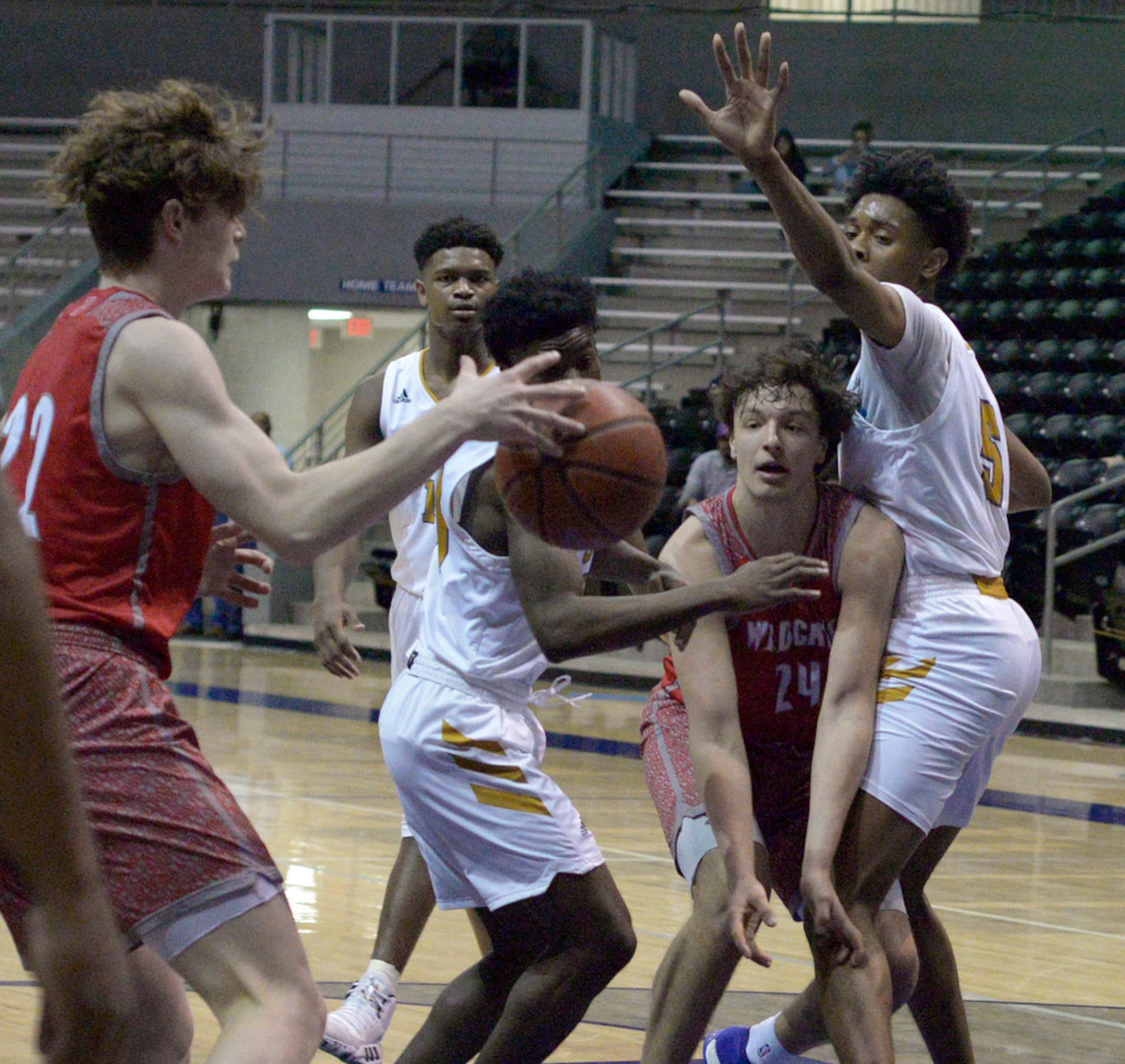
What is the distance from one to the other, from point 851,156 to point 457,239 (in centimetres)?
1143

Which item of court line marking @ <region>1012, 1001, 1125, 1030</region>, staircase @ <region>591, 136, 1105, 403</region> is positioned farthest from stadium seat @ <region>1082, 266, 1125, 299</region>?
court line marking @ <region>1012, 1001, 1125, 1030</region>

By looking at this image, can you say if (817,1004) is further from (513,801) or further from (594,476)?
(594,476)

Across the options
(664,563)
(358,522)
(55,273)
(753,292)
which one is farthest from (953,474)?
(55,273)

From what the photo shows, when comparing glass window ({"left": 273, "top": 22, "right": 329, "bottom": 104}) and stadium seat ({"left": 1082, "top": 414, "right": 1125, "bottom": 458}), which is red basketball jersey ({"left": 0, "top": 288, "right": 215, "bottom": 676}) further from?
glass window ({"left": 273, "top": 22, "right": 329, "bottom": 104})

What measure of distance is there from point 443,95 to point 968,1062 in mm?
16731

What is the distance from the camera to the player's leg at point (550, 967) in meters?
3.12

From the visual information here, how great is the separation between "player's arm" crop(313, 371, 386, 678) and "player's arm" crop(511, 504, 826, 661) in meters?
1.31

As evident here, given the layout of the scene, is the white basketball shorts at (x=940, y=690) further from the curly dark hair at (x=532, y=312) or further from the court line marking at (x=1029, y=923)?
the court line marking at (x=1029, y=923)

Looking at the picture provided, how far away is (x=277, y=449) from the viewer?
246 cm

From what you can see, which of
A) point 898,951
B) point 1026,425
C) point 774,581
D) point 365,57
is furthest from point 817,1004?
point 365,57

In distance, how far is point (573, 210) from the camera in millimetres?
17484

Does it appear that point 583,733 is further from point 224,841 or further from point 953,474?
point 224,841

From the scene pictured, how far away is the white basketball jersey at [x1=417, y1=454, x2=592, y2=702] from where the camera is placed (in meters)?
3.32

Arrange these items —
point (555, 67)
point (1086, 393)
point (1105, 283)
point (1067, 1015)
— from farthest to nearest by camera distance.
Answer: point (555, 67) → point (1105, 283) → point (1086, 393) → point (1067, 1015)
